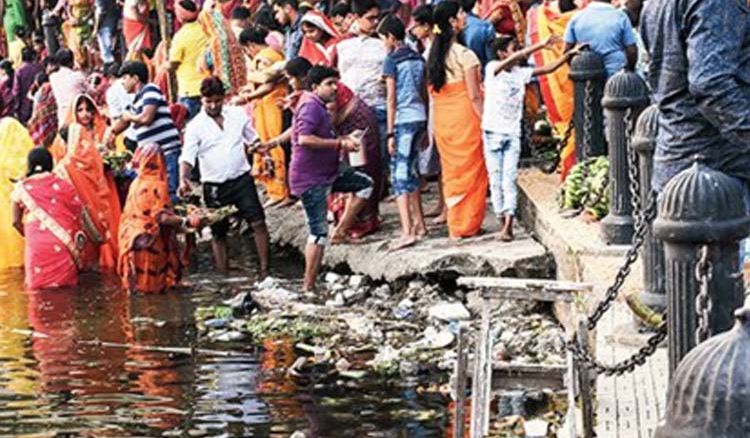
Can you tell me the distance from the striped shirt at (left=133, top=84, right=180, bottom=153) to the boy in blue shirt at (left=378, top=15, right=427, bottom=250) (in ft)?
8.18

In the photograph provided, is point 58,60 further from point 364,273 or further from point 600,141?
point 600,141

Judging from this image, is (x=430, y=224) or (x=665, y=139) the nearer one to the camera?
(x=665, y=139)

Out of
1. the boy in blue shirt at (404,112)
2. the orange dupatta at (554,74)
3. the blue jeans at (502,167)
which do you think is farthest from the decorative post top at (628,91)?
the boy in blue shirt at (404,112)

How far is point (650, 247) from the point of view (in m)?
7.90

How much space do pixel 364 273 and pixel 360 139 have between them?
919mm

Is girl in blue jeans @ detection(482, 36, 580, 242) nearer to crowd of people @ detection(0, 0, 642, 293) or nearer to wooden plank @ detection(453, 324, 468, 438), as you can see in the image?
crowd of people @ detection(0, 0, 642, 293)

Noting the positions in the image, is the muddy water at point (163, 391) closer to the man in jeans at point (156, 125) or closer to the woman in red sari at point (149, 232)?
the woman in red sari at point (149, 232)

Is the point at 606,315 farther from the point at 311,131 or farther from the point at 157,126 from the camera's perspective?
the point at 157,126

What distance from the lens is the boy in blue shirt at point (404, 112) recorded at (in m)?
12.1

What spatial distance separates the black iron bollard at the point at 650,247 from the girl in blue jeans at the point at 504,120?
329 cm

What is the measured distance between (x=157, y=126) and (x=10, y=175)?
1.42 meters

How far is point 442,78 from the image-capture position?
11617mm

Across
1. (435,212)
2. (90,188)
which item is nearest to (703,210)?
(435,212)

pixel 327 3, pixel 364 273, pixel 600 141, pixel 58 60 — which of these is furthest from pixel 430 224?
pixel 58 60
